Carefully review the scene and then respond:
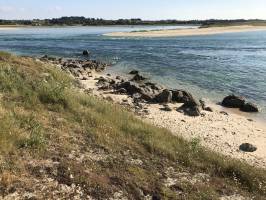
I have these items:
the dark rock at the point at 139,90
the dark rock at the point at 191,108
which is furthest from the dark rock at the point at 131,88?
the dark rock at the point at 191,108

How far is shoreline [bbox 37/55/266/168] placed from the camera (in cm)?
1655

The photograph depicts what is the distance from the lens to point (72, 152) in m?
11.0

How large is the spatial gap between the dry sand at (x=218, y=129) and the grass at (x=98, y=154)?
3.19 m

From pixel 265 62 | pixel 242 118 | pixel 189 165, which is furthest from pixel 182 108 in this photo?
pixel 265 62

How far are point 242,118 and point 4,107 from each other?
45.6 feet

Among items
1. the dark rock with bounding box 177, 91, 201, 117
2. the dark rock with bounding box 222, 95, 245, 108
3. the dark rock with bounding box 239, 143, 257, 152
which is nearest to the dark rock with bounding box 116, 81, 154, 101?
the dark rock with bounding box 177, 91, 201, 117

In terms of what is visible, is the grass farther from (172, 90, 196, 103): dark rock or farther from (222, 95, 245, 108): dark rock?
(222, 95, 245, 108): dark rock

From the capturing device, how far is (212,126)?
20.2 meters

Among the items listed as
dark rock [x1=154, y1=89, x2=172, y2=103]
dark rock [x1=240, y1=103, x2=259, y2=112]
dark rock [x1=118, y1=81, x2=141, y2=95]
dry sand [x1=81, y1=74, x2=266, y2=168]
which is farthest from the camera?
dark rock [x1=118, y1=81, x2=141, y2=95]

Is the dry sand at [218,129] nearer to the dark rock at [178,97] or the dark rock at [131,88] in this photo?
the dark rock at [178,97]

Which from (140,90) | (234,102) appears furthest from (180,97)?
(234,102)

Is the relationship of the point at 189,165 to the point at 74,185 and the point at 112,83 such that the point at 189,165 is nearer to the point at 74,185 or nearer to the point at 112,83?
the point at 74,185

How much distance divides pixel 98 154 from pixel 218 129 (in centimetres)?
979

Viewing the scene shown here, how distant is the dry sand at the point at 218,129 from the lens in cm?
1652
